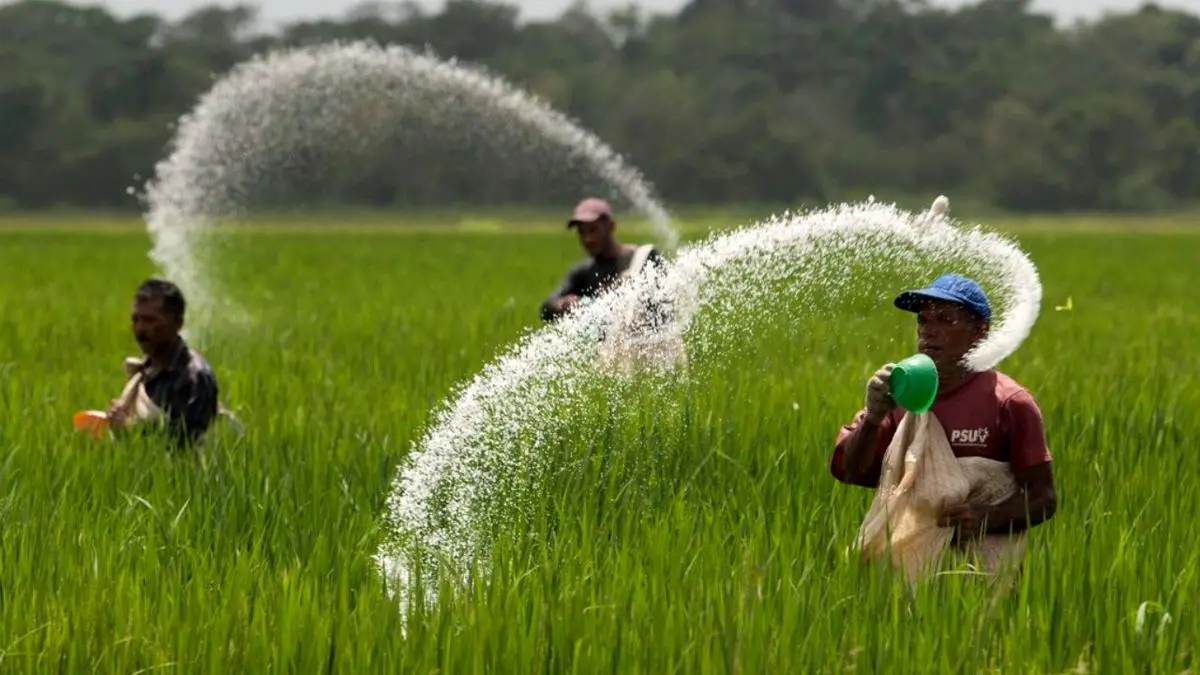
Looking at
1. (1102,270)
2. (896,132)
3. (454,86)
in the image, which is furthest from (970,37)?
(454,86)

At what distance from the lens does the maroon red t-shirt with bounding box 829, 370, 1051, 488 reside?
367cm

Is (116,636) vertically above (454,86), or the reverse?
(454,86)

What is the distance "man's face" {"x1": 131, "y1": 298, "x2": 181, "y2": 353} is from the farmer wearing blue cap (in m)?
2.60

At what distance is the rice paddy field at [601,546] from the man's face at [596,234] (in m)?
0.70

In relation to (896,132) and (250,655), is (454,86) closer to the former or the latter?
(250,655)

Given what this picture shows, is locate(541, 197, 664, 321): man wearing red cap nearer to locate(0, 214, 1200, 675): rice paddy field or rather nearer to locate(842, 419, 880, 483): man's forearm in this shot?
locate(0, 214, 1200, 675): rice paddy field

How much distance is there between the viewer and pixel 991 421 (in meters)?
3.68

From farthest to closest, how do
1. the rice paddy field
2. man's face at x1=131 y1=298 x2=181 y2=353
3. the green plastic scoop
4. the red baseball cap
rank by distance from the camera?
the red baseball cap → man's face at x1=131 y1=298 x2=181 y2=353 → the green plastic scoop → the rice paddy field

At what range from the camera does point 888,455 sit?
3699mm

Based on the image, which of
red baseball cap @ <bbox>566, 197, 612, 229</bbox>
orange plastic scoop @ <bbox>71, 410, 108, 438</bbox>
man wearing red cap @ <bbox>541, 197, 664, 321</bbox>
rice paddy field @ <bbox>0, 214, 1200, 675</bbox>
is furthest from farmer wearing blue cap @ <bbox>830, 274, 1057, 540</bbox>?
red baseball cap @ <bbox>566, 197, 612, 229</bbox>

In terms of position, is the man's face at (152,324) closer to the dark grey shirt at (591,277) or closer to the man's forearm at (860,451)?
the dark grey shirt at (591,277)

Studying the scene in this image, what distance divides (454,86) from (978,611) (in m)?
6.97

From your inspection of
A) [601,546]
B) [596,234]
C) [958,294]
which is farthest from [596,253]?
[958,294]

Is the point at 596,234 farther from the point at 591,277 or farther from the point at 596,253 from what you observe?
the point at 591,277
